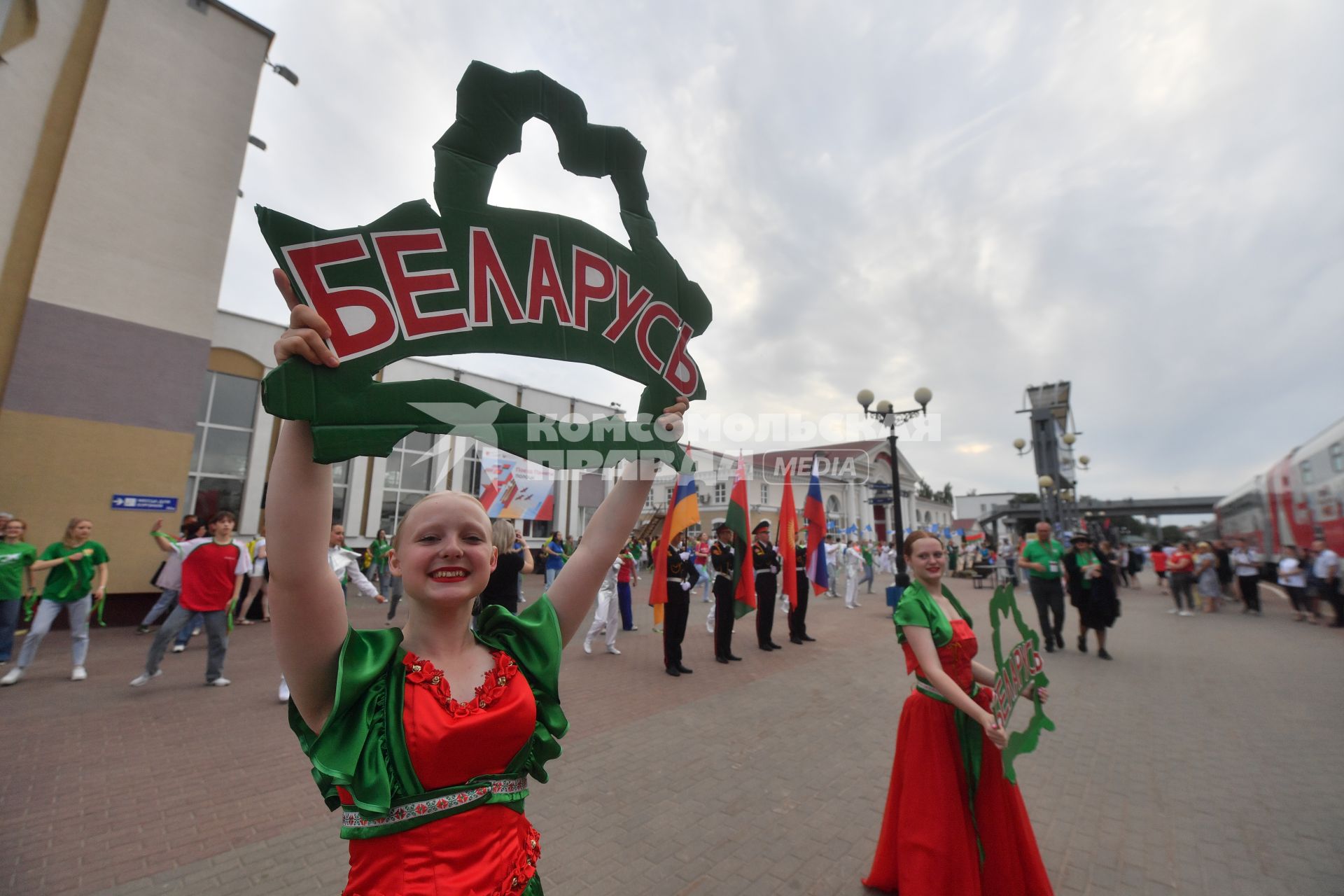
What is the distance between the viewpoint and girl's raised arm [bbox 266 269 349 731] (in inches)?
46.6

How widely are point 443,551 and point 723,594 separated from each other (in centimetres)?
722

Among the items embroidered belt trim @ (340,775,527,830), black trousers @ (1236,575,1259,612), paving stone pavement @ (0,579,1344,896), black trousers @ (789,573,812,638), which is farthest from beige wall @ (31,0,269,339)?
black trousers @ (1236,575,1259,612)

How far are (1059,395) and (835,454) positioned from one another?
768 inches

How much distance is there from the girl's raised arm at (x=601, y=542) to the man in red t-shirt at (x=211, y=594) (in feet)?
20.4

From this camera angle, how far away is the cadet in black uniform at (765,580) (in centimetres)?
892

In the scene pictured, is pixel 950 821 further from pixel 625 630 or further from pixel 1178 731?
pixel 625 630

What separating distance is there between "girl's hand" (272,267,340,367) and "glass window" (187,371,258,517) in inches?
761

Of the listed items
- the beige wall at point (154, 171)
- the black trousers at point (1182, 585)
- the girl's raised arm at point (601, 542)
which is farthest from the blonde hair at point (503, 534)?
the black trousers at point (1182, 585)

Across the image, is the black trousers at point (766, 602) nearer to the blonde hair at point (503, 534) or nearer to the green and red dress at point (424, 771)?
the blonde hair at point (503, 534)

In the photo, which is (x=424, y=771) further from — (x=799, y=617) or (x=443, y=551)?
(x=799, y=617)

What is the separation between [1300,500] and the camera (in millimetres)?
15734

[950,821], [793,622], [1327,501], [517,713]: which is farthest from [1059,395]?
[517,713]

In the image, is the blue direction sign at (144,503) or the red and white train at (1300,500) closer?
the blue direction sign at (144,503)

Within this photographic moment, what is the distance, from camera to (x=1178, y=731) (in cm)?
530
